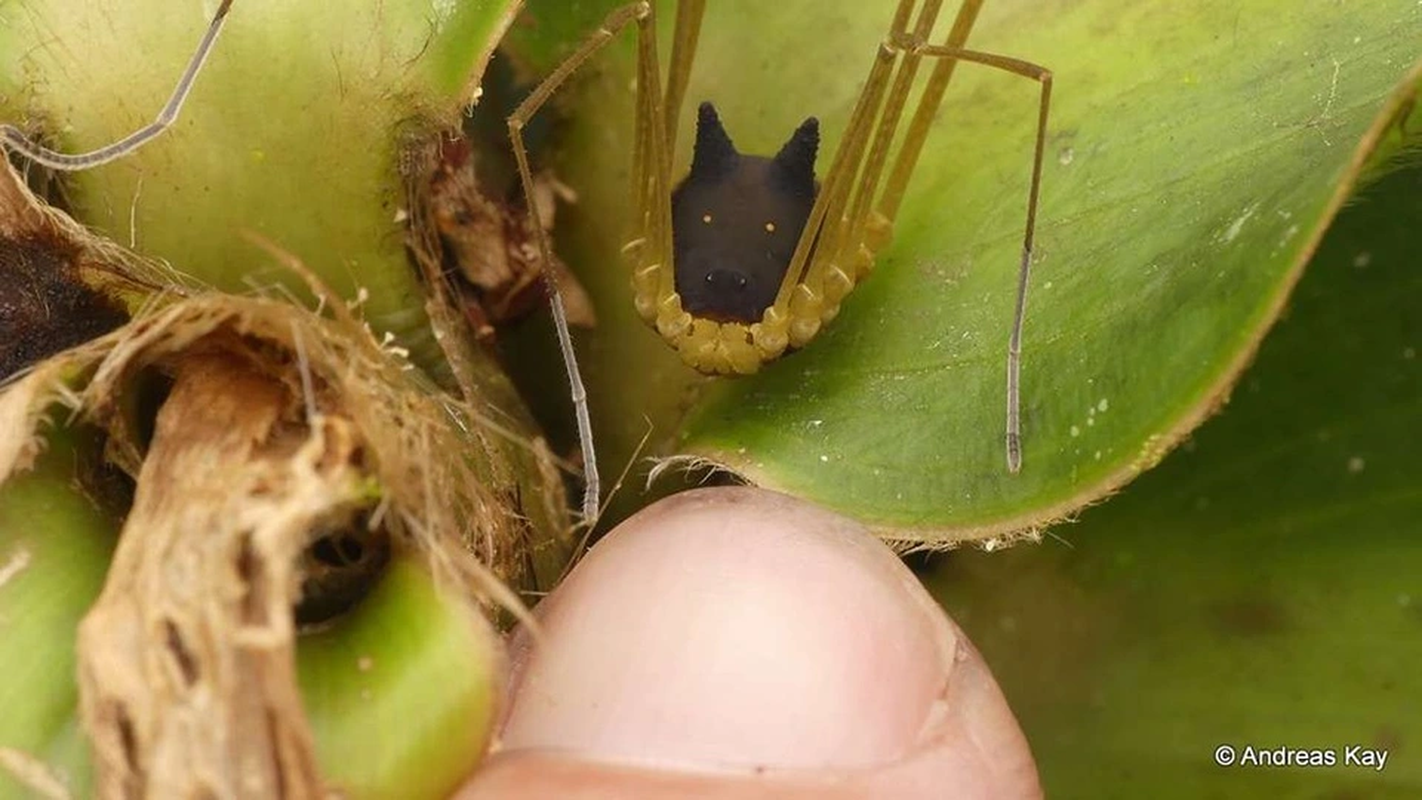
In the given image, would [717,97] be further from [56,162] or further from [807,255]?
[56,162]

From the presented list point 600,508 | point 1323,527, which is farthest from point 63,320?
point 1323,527

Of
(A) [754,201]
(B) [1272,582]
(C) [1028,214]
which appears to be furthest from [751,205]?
(B) [1272,582]

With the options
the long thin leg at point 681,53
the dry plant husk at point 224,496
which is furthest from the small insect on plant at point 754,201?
the dry plant husk at point 224,496

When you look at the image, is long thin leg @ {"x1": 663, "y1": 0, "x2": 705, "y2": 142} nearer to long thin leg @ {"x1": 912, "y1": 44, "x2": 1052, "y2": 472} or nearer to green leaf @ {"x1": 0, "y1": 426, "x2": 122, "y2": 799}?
long thin leg @ {"x1": 912, "y1": 44, "x2": 1052, "y2": 472}

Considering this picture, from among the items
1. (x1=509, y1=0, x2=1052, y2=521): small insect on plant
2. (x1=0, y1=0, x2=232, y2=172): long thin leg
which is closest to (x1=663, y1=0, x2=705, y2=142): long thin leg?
(x1=509, y1=0, x2=1052, y2=521): small insect on plant

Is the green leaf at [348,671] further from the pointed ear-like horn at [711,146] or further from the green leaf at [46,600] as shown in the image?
the pointed ear-like horn at [711,146]

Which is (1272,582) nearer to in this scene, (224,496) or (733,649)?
(733,649)
